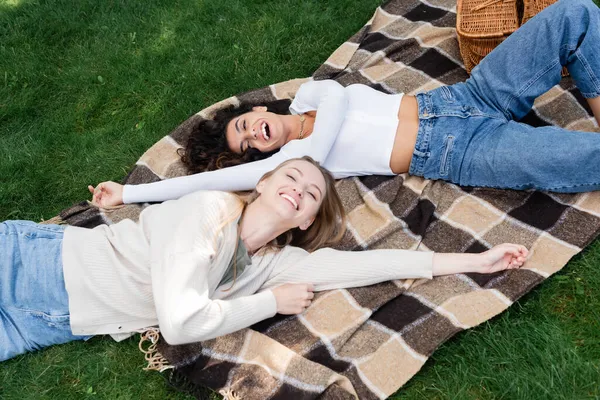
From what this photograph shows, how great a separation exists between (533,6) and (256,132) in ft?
6.69

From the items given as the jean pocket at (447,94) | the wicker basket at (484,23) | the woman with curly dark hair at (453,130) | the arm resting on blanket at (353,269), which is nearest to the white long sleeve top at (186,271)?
the arm resting on blanket at (353,269)

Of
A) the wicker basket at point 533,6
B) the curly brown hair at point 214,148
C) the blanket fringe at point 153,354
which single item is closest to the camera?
the blanket fringe at point 153,354

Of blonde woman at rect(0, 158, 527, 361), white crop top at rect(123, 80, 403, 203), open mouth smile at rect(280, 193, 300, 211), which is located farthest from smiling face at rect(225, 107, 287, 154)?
open mouth smile at rect(280, 193, 300, 211)

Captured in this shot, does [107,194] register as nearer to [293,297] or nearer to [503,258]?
[293,297]

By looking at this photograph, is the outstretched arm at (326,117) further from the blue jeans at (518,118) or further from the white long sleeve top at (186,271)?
the white long sleeve top at (186,271)

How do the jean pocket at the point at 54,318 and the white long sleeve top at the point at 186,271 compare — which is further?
the jean pocket at the point at 54,318

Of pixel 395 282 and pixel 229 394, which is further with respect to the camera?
pixel 395 282

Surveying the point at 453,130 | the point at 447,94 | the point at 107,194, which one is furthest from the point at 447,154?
the point at 107,194

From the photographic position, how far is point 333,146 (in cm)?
386

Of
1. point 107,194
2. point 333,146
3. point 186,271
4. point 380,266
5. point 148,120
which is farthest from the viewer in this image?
point 148,120

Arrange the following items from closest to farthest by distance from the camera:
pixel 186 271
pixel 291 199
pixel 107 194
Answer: pixel 186 271 → pixel 291 199 → pixel 107 194

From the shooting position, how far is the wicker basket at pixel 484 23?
4211 millimetres

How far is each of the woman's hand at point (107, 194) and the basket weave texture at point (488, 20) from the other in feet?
8.20

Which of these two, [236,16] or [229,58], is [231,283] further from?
[236,16]
